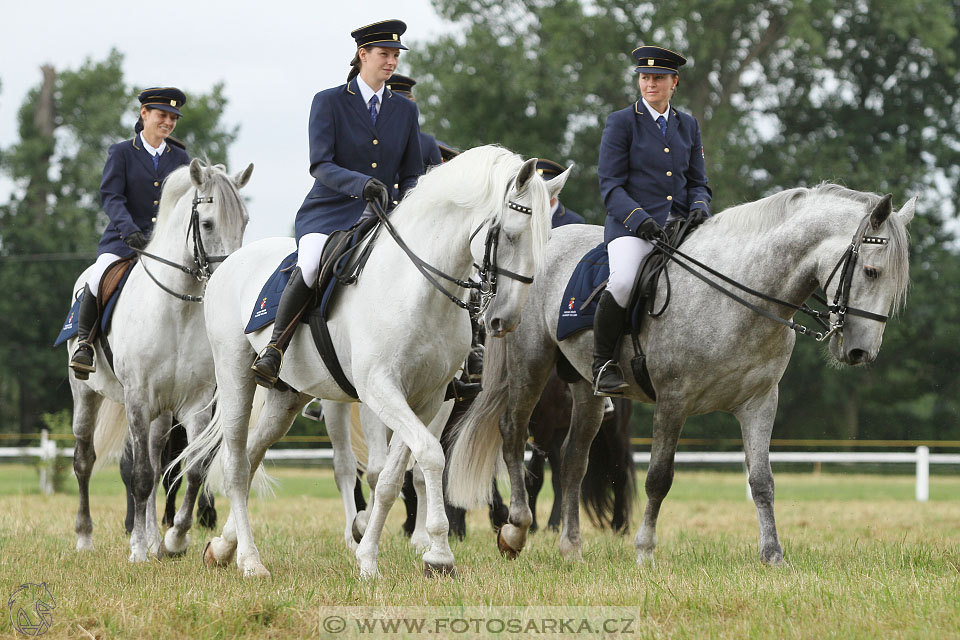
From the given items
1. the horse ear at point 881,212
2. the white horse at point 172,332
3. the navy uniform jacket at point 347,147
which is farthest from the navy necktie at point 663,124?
the white horse at point 172,332

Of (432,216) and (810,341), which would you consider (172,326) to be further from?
(810,341)

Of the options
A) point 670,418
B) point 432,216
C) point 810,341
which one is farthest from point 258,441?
point 810,341

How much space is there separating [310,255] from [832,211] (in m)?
3.25

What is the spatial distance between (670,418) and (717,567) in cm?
101

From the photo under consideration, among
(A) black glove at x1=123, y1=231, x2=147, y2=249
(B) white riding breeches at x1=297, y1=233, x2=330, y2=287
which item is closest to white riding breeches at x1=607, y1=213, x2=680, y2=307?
(B) white riding breeches at x1=297, y1=233, x2=330, y2=287

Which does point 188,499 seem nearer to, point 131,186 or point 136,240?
point 136,240

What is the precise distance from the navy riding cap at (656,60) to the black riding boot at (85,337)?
4.74 metres

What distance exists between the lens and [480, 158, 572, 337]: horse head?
5.97m

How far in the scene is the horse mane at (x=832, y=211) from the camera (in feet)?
21.5

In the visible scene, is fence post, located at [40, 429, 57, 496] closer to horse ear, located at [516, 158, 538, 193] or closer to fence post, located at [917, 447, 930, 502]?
fence post, located at [917, 447, 930, 502]

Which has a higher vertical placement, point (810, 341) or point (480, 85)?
point (480, 85)

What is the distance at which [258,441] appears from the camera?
7.64 m

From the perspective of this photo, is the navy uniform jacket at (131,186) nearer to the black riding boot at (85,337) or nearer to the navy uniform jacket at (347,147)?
the black riding boot at (85,337)

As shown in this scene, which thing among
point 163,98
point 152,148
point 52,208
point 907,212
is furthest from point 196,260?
point 52,208
